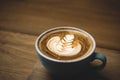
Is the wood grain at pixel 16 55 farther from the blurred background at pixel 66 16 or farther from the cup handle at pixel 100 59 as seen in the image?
the cup handle at pixel 100 59

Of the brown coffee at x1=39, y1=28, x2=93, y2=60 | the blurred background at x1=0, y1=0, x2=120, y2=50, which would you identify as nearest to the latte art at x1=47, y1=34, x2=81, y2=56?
the brown coffee at x1=39, y1=28, x2=93, y2=60

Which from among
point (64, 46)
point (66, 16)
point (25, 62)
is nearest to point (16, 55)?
point (25, 62)

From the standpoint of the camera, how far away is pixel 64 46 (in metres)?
0.52

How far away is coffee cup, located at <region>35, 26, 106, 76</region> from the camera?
0.46 meters

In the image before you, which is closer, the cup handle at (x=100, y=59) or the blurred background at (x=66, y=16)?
the cup handle at (x=100, y=59)

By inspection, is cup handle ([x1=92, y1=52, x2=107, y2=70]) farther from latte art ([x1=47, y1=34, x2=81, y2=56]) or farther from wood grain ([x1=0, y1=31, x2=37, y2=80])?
wood grain ([x1=0, y1=31, x2=37, y2=80])

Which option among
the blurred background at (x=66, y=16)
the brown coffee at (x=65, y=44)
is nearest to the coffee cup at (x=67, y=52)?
the brown coffee at (x=65, y=44)

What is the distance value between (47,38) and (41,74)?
0.28ft

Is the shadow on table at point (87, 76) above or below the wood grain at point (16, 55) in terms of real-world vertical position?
above

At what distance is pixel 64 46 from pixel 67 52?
20 millimetres

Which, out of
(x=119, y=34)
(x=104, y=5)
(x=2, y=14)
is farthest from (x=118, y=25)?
(x=2, y=14)

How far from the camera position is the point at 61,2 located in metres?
0.88

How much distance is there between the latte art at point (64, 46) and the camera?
502 mm

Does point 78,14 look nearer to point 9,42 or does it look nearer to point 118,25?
point 118,25
